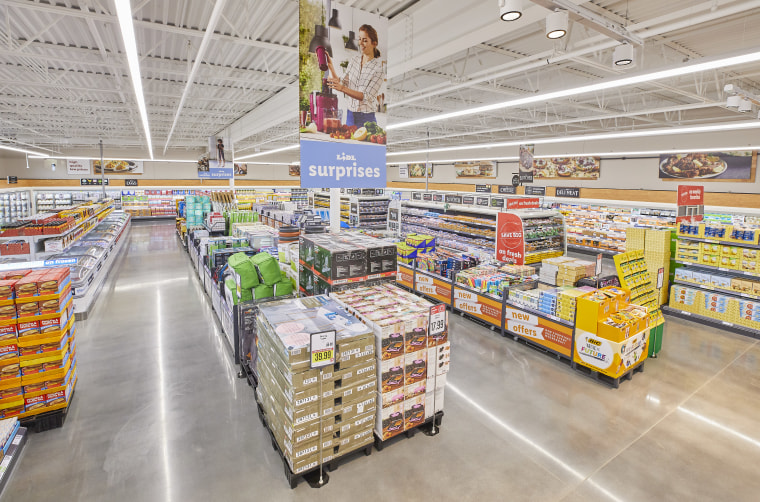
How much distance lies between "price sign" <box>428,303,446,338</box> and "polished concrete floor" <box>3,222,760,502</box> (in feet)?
3.67

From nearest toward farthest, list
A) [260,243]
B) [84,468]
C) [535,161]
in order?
[84,468] → [260,243] → [535,161]

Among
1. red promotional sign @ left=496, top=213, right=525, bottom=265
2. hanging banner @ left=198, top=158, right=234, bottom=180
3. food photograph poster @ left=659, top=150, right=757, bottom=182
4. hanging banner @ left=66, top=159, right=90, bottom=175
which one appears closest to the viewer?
red promotional sign @ left=496, top=213, right=525, bottom=265

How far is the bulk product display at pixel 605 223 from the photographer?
44.1ft

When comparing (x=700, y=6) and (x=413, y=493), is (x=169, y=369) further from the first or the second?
(x=700, y=6)

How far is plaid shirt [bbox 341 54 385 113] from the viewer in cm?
385

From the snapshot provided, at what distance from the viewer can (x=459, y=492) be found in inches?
128

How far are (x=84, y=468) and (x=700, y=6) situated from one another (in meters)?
8.93

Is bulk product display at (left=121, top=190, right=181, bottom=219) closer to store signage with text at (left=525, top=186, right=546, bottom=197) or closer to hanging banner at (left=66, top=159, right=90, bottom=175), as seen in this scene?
hanging banner at (left=66, top=159, right=90, bottom=175)

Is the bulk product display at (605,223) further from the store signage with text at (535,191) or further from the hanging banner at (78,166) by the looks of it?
the hanging banner at (78,166)

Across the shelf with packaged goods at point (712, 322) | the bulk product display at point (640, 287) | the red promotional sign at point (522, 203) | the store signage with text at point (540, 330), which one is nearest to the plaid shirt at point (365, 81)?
the store signage with text at point (540, 330)

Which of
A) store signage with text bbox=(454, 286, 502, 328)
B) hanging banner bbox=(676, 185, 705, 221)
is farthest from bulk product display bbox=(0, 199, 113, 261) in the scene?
hanging banner bbox=(676, 185, 705, 221)

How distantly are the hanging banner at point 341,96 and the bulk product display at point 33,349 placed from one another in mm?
2937

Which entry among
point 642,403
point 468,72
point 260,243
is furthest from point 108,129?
point 642,403

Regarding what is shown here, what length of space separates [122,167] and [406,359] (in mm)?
28962
